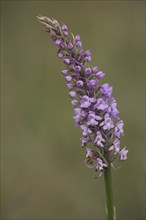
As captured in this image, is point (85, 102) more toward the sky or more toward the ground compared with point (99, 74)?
more toward the ground

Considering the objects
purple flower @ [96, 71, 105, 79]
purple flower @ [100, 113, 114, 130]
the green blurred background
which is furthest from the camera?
the green blurred background

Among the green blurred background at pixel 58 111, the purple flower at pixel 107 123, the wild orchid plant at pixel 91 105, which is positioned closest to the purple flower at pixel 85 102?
the wild orchid plant at pixel 91 105

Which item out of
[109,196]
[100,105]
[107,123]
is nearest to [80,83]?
[100,105]

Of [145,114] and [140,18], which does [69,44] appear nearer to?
[145,114]

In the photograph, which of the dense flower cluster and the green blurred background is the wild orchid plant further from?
the green blurred background

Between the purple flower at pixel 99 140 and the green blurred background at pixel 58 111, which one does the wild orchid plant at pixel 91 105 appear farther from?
the green blurred background at pixel 58 111

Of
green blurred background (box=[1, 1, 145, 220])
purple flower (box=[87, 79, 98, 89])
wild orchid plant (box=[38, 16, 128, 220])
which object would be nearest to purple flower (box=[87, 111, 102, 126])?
wild orchid plant (box=[38, 16, 128, 220])

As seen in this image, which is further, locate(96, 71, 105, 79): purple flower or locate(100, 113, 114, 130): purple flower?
locate(96, 71, 105, 79): purple flower

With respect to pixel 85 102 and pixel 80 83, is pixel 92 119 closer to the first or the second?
pixel 85 102
